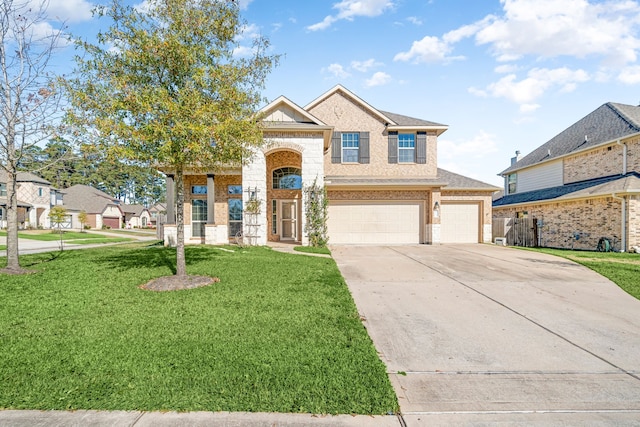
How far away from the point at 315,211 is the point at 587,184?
14675 millimetres

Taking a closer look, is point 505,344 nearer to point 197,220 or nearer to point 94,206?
point 197,220

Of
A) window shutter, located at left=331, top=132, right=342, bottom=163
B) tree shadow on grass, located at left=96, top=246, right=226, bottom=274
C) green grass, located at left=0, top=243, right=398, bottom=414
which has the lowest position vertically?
green grass, located at left=0, top=243, right=398, bottom=414

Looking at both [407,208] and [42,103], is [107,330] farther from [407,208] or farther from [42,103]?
[407,208]

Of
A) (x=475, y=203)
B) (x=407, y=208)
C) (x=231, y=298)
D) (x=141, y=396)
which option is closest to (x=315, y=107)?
(x=407, y=208)

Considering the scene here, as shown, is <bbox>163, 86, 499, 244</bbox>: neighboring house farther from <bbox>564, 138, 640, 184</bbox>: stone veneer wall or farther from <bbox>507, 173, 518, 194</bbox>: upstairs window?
<bbox>507, 173, 518, 194</bbox>: upstairs window

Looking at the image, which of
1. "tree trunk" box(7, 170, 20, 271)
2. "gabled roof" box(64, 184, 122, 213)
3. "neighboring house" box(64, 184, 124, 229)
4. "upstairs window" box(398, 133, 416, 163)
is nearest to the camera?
"tree trunk" box(7, 170, 20, 271)

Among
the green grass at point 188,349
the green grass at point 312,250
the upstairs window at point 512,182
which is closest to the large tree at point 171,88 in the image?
the green grass at point 188,349

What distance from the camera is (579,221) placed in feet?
49.7

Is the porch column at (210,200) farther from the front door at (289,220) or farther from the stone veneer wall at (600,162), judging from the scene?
the stone veneer wall at (600,162)

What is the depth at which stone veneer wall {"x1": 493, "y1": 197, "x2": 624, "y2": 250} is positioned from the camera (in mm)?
13562

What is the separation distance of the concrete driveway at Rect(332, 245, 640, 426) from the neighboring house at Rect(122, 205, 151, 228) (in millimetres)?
53489

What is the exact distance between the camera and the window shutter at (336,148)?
16.3 meters

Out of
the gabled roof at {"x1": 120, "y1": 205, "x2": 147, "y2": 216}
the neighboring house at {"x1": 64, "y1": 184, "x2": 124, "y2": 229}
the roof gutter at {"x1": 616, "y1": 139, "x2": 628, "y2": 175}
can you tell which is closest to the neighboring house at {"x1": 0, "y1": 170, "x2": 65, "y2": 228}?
the neighboring house at {"x1": 64, "y1": 184, "x2": 124, "y2": 229}

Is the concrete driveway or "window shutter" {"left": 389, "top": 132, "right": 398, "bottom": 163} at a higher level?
"window shutter" {"left": 389, "top": 132, "right": 398, "bottom": 163}
